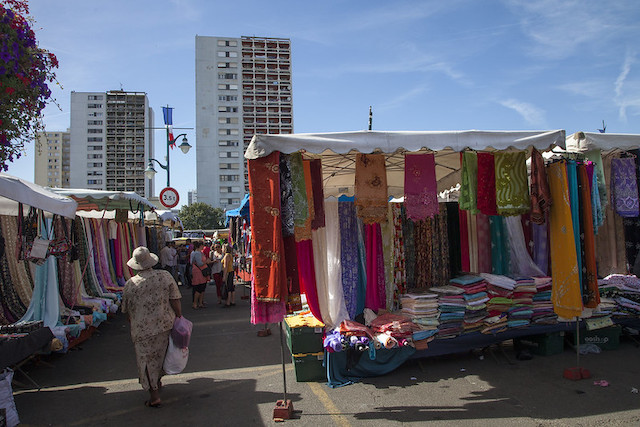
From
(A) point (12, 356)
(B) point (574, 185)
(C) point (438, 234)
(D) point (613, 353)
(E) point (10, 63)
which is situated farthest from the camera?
(C) point (438, 234)

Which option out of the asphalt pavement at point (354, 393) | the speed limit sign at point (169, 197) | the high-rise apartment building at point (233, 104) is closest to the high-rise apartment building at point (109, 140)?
the high-rise apartment building at point (233, 104)

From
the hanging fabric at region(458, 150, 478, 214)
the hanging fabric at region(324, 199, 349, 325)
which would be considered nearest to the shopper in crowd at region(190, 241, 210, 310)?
the hanging fabric at region(324, 199, 349, 325)

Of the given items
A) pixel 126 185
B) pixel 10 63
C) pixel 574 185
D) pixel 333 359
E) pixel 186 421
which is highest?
pixel 126 185

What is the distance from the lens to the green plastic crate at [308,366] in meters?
5.07

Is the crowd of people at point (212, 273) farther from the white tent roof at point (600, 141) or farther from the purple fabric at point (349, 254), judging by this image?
the white tent roof at point (600, 141)

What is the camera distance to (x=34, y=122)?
4344 millimetres

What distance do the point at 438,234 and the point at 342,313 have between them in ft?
6.37

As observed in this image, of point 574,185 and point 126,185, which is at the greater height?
point 126,185

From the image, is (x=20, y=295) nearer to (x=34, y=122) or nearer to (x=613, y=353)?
(x=34, y=122)

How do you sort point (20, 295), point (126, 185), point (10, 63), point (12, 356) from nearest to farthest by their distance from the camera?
point (10, 63)
point (12, 356)
point (20, 295)
point (126, 185)

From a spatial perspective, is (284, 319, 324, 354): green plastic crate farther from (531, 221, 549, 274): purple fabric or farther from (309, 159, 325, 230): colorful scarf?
(531, 221, 549, 274): purple fabric

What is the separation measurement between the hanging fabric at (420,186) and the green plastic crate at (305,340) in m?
1.88

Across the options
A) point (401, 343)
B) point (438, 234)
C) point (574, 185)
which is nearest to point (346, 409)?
point (401, 343)

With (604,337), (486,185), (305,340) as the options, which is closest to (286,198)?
(305,340)
